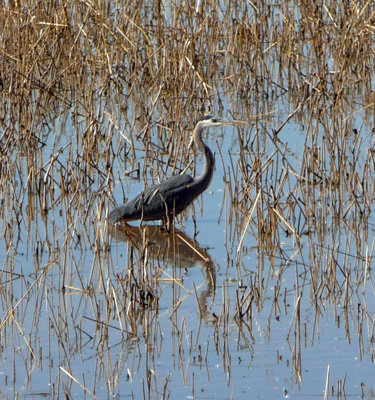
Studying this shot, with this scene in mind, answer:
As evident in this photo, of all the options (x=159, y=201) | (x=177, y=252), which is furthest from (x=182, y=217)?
(x=177, y=252)

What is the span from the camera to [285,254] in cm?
600

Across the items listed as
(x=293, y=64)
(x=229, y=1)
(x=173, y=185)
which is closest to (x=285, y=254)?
(x=173, y=185)

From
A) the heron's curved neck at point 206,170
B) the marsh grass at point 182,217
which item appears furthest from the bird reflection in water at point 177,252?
the heron's curved neck at point 206,170

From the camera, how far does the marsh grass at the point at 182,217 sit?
4535mm

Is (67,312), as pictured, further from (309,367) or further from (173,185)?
(173,185)

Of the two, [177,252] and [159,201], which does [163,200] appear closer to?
[159,201]

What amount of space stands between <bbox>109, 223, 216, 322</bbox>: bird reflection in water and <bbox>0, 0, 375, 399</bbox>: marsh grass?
25 millimetres

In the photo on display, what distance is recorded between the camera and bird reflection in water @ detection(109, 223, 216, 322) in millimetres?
5347

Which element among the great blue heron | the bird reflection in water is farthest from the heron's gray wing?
the bird reflection in water

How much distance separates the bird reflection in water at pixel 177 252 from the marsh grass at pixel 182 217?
0.02 metres

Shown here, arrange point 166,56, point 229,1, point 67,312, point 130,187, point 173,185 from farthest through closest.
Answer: point 229,1
point 166,56
point 130,187
point 173,185
point 67,312

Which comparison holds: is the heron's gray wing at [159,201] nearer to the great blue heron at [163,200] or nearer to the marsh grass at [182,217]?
the great blue heron at [163,200]

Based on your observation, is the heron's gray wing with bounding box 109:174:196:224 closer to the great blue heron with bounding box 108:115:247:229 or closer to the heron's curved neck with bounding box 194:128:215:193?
the great blue heron with bounding box 108:115:247:229

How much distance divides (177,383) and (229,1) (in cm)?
748
